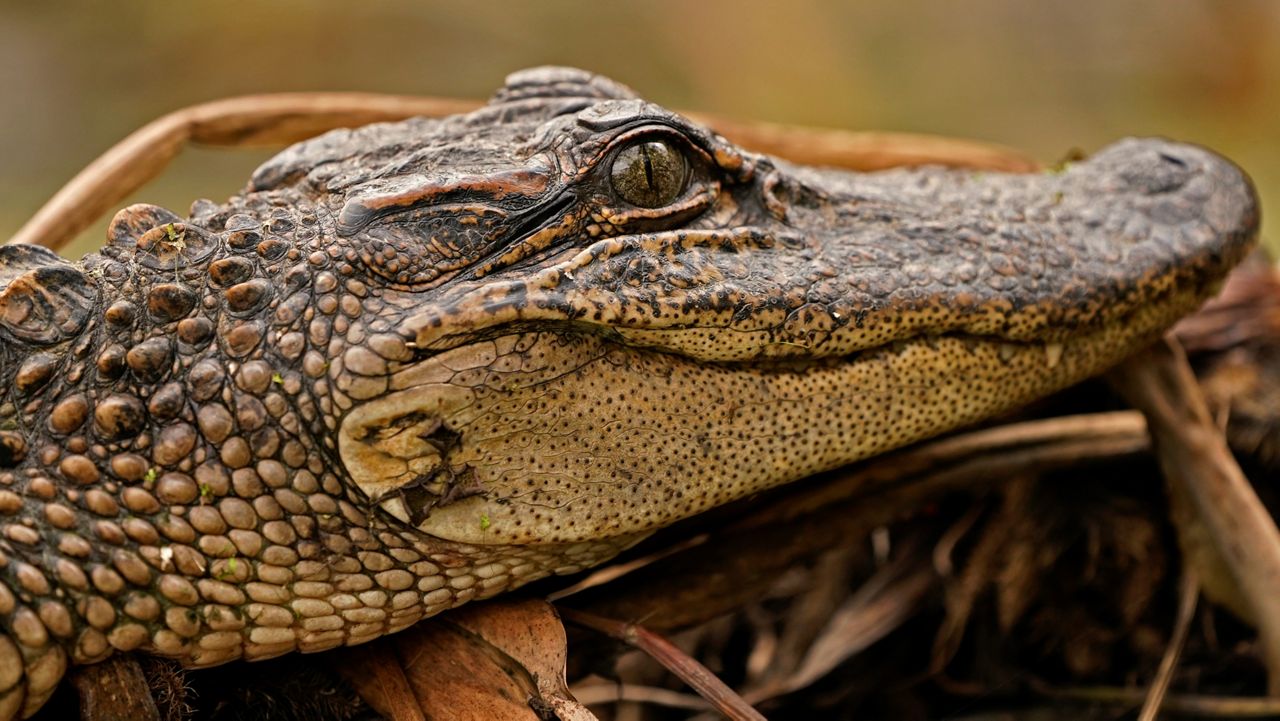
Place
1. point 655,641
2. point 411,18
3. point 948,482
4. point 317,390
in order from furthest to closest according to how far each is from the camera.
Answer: point 411,18 → point 948,482 → point 655,641 → point 317,390

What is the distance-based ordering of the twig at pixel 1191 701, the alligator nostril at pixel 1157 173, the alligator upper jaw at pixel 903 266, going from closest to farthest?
1. the alligator upper jaw at pixel 903 266
2. the alligator nostril at pixel 1157 173
3. the twig at pixel 1191 701

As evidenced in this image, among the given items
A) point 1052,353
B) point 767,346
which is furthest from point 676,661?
point 1052,353

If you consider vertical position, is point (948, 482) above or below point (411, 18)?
below

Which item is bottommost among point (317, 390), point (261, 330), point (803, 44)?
point (317, 390)

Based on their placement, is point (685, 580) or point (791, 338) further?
point (685, 580)

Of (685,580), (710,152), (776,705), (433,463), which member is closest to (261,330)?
(433,463)

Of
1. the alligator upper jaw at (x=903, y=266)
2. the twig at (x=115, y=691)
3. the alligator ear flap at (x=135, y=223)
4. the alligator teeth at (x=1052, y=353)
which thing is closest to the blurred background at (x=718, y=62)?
the alligator ear flap at (x=135, y=223)

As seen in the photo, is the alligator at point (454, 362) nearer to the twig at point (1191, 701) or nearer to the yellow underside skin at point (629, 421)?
the yellow underside skin at point (629, 421)

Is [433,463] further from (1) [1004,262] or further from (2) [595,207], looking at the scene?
(1) [1004,262]

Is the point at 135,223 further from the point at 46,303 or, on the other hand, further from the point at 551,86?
the point at 551,86
